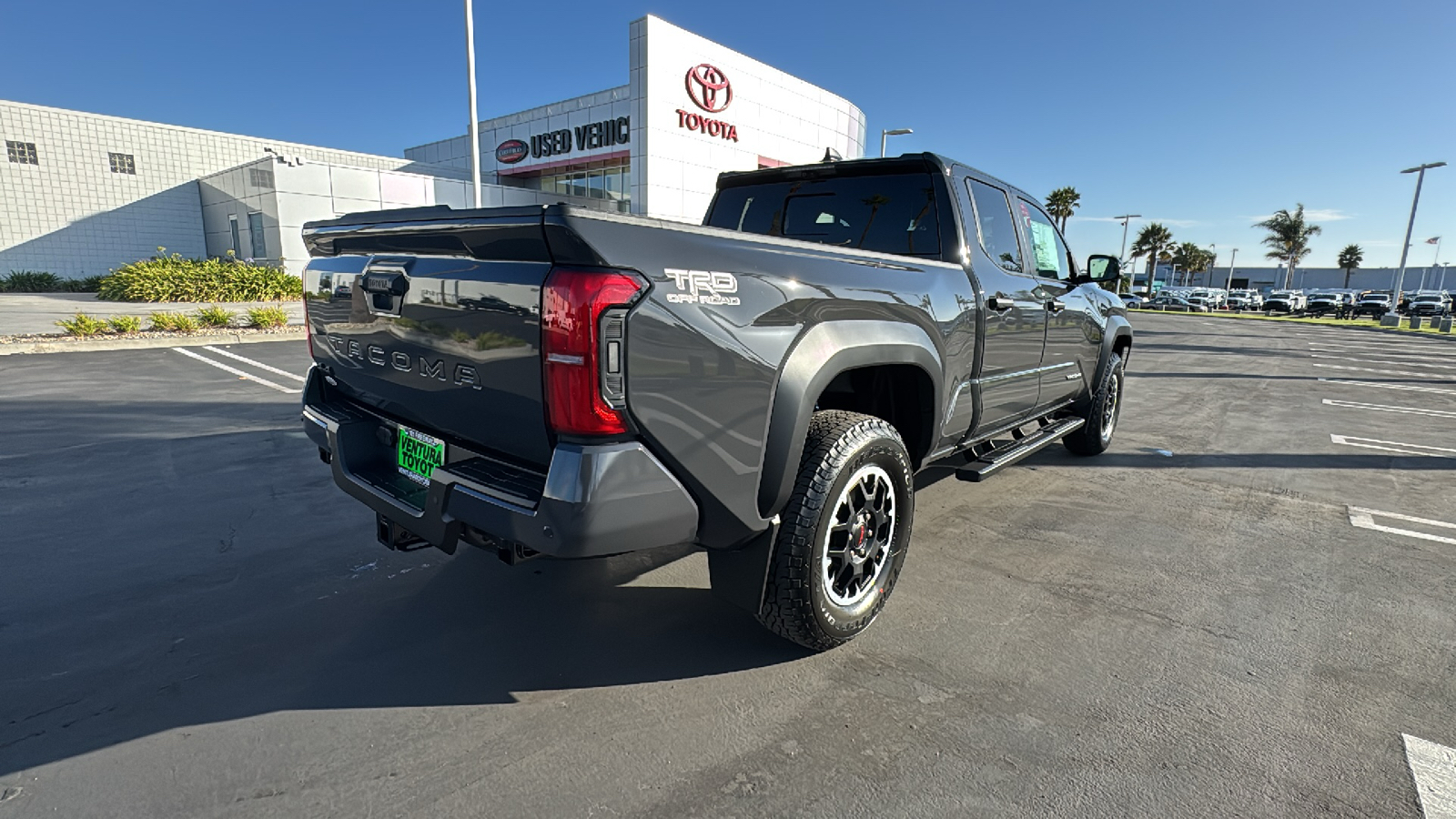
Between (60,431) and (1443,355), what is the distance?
25723 millimetres

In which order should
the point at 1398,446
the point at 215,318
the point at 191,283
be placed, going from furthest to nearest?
the point at 191,283 < the point at 215,318 < the point at 1398,446

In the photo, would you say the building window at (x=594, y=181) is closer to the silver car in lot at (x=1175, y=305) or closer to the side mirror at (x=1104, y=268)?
the side mirror at (x=1104, y=268)

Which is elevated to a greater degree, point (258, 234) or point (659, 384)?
point (258, 234)

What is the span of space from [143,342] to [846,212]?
1223 centimetres

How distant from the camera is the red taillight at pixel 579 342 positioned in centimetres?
187

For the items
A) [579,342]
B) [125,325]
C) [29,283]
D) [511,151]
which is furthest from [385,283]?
[511,151]

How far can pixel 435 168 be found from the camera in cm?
3088

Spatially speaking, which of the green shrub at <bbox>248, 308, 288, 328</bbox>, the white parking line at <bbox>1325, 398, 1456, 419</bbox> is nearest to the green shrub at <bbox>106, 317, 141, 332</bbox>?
the green shrub at <bbox>248, 308, 288, 328</bbox>

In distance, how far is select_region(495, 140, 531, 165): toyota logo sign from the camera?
29203 mm

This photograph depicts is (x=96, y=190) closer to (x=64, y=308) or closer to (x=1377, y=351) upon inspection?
(x=64, y=308)

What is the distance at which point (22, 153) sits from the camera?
25047 millimetres

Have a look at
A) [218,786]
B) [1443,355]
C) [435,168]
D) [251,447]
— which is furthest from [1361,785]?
[435,168]

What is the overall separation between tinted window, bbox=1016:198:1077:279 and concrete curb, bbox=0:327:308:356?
8876 millimetres

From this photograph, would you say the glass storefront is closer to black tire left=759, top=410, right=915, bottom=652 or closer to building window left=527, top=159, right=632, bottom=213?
building window left=527, top=159, right=632, bottom=213
